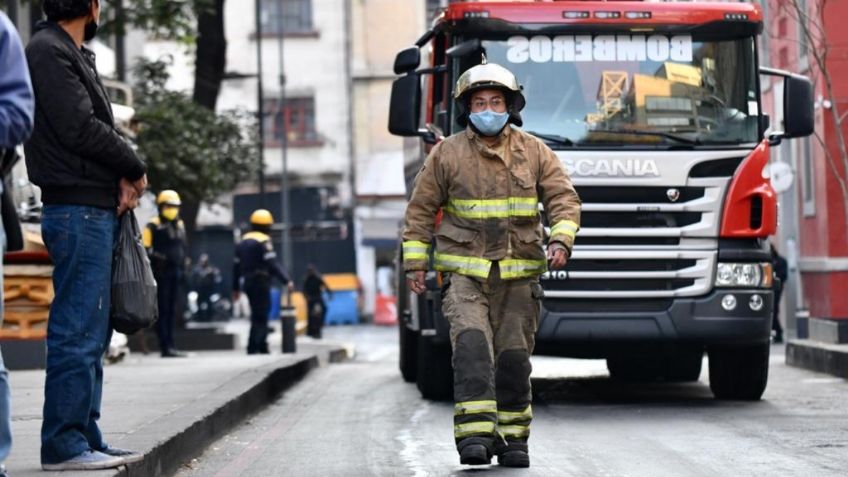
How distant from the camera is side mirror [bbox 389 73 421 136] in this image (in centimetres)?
1340

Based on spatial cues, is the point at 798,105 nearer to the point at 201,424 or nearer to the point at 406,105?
the point at 406,105

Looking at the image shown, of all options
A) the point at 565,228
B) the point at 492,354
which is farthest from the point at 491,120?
the point at 492,354

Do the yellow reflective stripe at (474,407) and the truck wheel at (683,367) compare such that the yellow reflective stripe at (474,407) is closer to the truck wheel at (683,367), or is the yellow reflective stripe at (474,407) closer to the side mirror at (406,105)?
the side mirror at (406,105)

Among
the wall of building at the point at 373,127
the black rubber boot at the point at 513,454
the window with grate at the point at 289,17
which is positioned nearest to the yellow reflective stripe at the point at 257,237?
the black rubber boot at the point at 513,454

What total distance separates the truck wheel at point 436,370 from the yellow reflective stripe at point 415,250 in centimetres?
470

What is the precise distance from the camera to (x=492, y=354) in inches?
381

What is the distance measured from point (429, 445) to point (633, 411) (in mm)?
3038

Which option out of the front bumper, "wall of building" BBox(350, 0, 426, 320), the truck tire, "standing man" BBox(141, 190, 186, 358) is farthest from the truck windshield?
"wall of building" BBox(350, 0, 426, 320)

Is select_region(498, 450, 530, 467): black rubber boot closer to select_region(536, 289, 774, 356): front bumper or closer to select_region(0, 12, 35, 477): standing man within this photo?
select_region(0, 12, 35, 477): standing man

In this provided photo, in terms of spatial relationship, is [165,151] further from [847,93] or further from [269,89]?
[269,89]

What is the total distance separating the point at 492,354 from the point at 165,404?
3.15 metres

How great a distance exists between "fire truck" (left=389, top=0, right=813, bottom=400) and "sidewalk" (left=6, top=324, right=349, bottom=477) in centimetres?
175

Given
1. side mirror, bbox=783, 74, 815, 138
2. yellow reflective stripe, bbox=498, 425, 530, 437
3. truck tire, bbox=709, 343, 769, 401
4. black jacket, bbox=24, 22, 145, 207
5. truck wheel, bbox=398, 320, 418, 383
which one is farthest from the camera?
truck wheel, bbox=398, 320, 418, 383

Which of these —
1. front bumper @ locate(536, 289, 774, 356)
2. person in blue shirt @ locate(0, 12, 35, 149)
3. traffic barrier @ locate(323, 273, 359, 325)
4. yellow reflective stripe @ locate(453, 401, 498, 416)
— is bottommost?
traffic barrier @ locate(323, 273, 359, 325)
